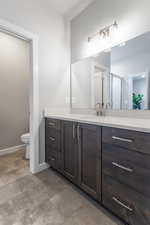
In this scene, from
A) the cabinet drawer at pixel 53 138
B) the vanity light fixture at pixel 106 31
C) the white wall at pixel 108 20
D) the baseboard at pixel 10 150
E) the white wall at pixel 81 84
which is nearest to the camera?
the white wall at pixel 108 20

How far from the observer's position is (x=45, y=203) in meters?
1.41

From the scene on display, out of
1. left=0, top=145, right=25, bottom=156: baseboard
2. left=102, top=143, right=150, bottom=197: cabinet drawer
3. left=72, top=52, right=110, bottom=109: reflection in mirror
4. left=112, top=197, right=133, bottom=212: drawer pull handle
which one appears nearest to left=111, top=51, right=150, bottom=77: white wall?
left=72, top=52, right=110, bottom=109: reflection in mirror

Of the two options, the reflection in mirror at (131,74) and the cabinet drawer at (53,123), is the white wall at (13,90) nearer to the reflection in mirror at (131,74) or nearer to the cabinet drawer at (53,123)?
the cabinet drawer at (53,123)

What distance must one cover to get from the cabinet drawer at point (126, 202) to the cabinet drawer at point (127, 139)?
0.34 meters

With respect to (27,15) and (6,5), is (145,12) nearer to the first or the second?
(27,15)

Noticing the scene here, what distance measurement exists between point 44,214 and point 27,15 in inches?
101

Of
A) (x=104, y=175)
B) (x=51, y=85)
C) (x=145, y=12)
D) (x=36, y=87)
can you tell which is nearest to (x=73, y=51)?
(x=51, y=85)

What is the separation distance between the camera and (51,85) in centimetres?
226

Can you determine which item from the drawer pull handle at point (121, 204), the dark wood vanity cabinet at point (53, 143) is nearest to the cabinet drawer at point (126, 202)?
the drawer pull handle at point (121, 204)

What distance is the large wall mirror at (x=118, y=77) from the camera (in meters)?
1.54

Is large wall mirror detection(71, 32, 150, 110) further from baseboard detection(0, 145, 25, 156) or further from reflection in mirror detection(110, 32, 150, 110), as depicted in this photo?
baseboard detection(0, 145, 25, 156)

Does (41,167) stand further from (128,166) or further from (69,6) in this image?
(69,6)

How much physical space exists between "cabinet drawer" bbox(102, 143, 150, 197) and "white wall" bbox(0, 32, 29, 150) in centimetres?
239

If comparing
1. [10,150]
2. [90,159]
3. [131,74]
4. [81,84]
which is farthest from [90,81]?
[10,150]
